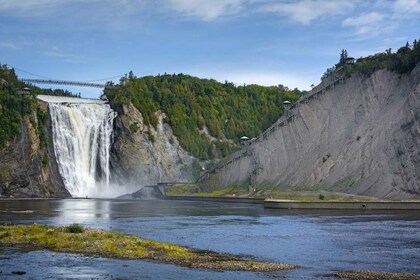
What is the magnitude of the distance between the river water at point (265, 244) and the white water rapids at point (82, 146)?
81.4 m

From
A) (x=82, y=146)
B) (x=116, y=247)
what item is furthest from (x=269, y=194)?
(x=116, y=247)

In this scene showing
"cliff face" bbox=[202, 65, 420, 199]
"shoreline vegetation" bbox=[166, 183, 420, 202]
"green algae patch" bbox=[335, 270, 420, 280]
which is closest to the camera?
"green algae patch" bbox=[335, 270, 420, 280]

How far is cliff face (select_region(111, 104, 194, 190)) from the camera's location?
16438 centimetres

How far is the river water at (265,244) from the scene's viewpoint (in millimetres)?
35000

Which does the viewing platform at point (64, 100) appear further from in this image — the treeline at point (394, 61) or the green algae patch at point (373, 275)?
the green algae patch at point (373, 275)

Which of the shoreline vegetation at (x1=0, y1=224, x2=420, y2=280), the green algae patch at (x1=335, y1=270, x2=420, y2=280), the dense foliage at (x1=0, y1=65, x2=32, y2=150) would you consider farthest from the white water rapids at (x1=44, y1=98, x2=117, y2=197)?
the green algae patch at (x1=335, y1=270, x2=420, y2=280)

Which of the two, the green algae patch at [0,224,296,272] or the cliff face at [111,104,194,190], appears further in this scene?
the cliff face at [111,104,194,190]

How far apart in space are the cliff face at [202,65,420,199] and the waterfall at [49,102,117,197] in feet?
117

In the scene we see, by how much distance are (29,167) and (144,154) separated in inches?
1413

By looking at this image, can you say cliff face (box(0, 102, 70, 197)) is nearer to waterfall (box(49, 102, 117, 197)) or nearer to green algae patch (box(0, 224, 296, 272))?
waterfall (box(49, 102, 117, 197))

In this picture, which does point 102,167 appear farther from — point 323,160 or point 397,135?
point 397,135

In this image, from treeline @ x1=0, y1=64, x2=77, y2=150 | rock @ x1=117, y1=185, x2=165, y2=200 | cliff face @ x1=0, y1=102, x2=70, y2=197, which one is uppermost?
treeline @ x1=0, y1=64, x2=77, y2=150

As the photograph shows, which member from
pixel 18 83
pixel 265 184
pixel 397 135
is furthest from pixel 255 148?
pixel 18 83

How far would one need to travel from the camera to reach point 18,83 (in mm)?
158375
